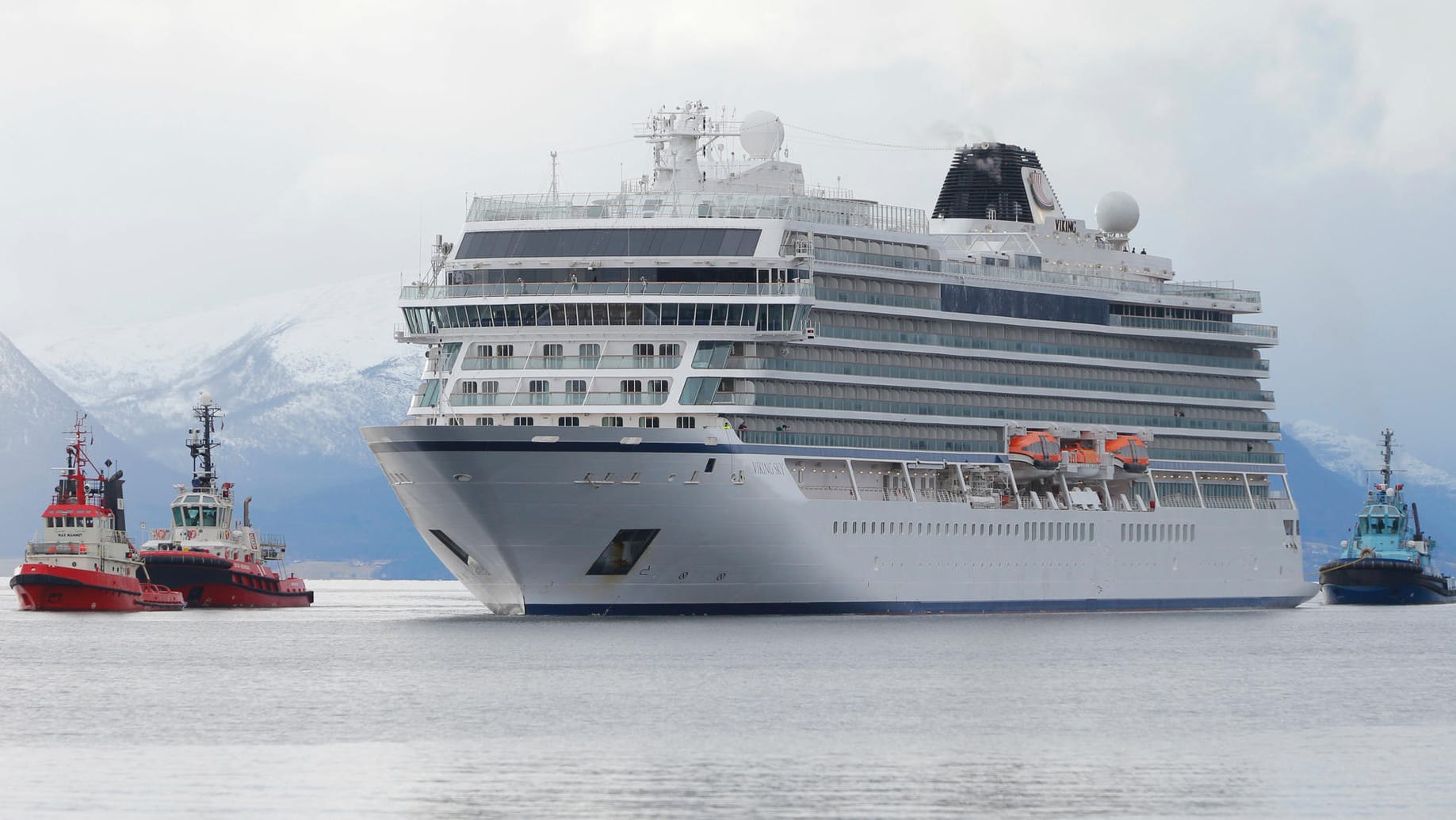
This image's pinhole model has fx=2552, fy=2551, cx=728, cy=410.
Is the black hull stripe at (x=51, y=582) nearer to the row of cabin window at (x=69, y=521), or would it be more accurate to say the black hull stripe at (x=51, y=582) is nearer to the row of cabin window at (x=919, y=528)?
the row of cabin window at (x=69, y=521)

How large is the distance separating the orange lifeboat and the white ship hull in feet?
30.0

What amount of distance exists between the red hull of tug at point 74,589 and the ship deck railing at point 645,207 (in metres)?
28.2

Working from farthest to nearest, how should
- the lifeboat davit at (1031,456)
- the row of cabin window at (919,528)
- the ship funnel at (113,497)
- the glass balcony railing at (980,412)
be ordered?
the ship funnel at (113,497) < the lifeboat davit at (1031,456) < the row of cabin window at (919,528) < the glass balcony railing at (980,412)

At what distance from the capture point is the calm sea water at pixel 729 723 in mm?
40719

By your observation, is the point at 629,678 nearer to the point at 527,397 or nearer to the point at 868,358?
the point at 527,397

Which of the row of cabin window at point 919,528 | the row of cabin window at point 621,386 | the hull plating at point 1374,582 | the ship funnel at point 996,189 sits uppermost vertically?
the ship funnel at point 996,189

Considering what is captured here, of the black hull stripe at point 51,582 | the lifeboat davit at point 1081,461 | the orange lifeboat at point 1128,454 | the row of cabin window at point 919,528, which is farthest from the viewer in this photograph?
the black hull stripe at point 51,582

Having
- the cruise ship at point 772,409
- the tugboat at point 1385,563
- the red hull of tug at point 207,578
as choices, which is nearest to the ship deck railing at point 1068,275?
the cruise ship at point 772,409

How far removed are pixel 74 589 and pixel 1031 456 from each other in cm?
3962

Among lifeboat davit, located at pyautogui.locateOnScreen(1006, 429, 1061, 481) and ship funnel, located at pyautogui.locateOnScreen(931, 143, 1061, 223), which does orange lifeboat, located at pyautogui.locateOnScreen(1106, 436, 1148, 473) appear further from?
ship funnel, located at pyautogui.locateOnScreen(931, 143, 1061, 223)

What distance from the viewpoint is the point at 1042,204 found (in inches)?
4058

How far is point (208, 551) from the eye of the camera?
379ft

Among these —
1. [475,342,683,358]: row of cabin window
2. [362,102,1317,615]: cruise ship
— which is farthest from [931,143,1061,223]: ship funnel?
[475,342,683,358]: row of cabin window

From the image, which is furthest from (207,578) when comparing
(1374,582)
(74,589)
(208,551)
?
(1374,582)
